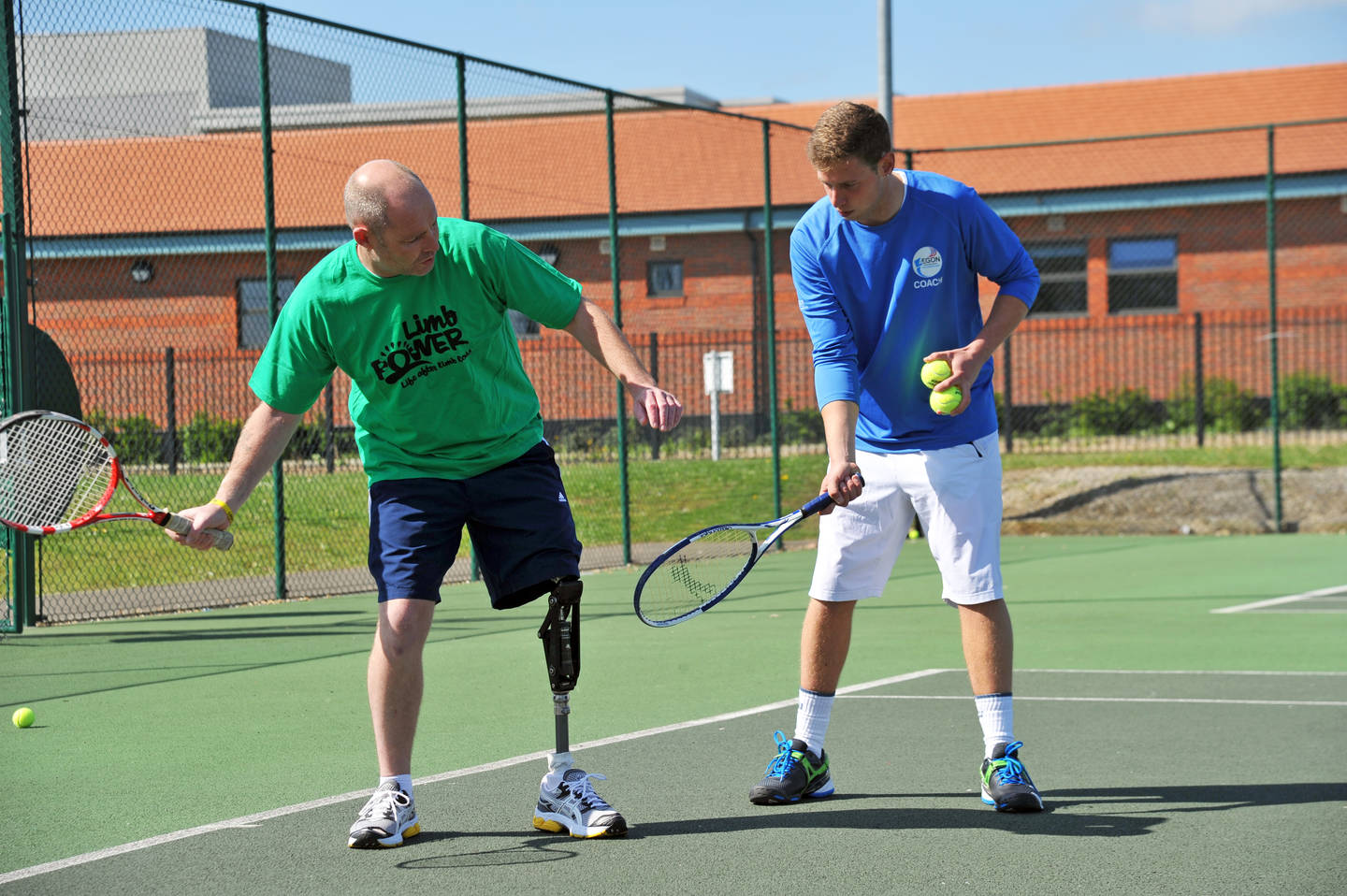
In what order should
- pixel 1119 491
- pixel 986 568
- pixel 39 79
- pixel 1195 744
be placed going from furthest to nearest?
pixel 1119 491 < pixel 39 79 < pixel 1195 744 < pixel 986 568

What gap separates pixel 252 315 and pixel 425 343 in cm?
1031

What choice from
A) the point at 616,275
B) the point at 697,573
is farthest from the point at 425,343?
the point at 616,275

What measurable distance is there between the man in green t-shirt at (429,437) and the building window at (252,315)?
27.1ft

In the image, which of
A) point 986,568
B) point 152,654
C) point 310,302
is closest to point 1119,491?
point 152,654

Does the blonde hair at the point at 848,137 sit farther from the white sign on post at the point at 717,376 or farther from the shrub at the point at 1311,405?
the shrub at the point at 1311,405

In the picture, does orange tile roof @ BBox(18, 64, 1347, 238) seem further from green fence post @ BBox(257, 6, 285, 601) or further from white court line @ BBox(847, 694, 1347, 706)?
white court line @ BBox(847, 694, 1347, 706)

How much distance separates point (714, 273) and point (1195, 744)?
1945 centimetres

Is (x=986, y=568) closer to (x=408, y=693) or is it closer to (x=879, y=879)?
(x=879, y=879)

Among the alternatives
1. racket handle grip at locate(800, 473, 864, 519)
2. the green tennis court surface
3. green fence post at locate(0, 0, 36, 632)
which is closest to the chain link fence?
green fence post at locate(0, 0, 36, 632)

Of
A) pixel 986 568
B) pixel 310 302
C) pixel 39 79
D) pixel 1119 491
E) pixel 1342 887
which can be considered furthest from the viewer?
pixel 1119 491

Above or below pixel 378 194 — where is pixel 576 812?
below

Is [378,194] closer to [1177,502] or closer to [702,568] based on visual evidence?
[702,568]

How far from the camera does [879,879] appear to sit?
3793 millimetres

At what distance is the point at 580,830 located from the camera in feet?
13.9
